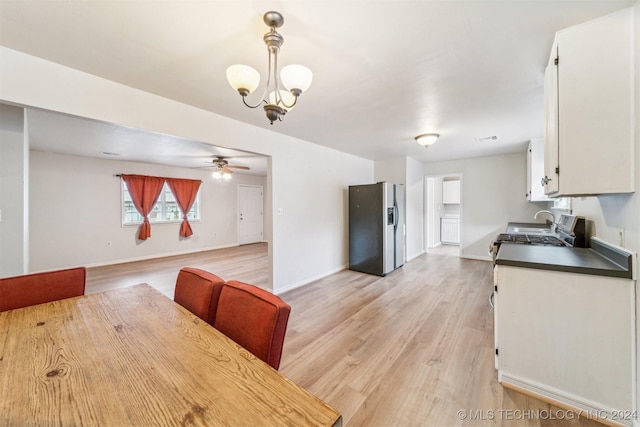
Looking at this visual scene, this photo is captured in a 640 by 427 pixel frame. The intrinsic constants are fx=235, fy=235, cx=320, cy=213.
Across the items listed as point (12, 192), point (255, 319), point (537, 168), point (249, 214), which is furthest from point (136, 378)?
point (249, 214)

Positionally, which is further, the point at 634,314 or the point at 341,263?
the point at 341,263

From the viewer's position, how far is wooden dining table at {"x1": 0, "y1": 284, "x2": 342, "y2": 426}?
0.60 meters

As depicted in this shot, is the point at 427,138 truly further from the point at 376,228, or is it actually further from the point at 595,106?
the point at 595,106

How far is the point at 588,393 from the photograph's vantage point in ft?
4.64

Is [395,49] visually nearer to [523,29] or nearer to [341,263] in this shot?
[523,29]

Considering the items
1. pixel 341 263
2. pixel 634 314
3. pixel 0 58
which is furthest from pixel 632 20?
pixel 341 263

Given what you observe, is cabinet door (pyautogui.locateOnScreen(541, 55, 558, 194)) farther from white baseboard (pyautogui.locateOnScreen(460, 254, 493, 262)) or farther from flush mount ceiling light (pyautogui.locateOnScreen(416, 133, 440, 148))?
white baseboard (pyautogui.locateOnScreen(460, 254, 493, 262))

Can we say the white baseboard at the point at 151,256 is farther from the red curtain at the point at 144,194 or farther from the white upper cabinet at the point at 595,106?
the white upper cabinet at the point at 595,106

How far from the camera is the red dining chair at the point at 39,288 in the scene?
4.35ft

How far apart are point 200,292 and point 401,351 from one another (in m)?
1.79

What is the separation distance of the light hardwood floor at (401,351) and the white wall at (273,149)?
1.89 feet

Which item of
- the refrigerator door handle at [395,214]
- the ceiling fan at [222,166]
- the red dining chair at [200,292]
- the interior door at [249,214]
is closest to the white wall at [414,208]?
the refrigerator door handle at [395,214]

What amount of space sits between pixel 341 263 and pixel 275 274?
1723 mm

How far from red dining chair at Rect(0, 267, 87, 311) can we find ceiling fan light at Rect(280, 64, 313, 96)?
1.84 metres
